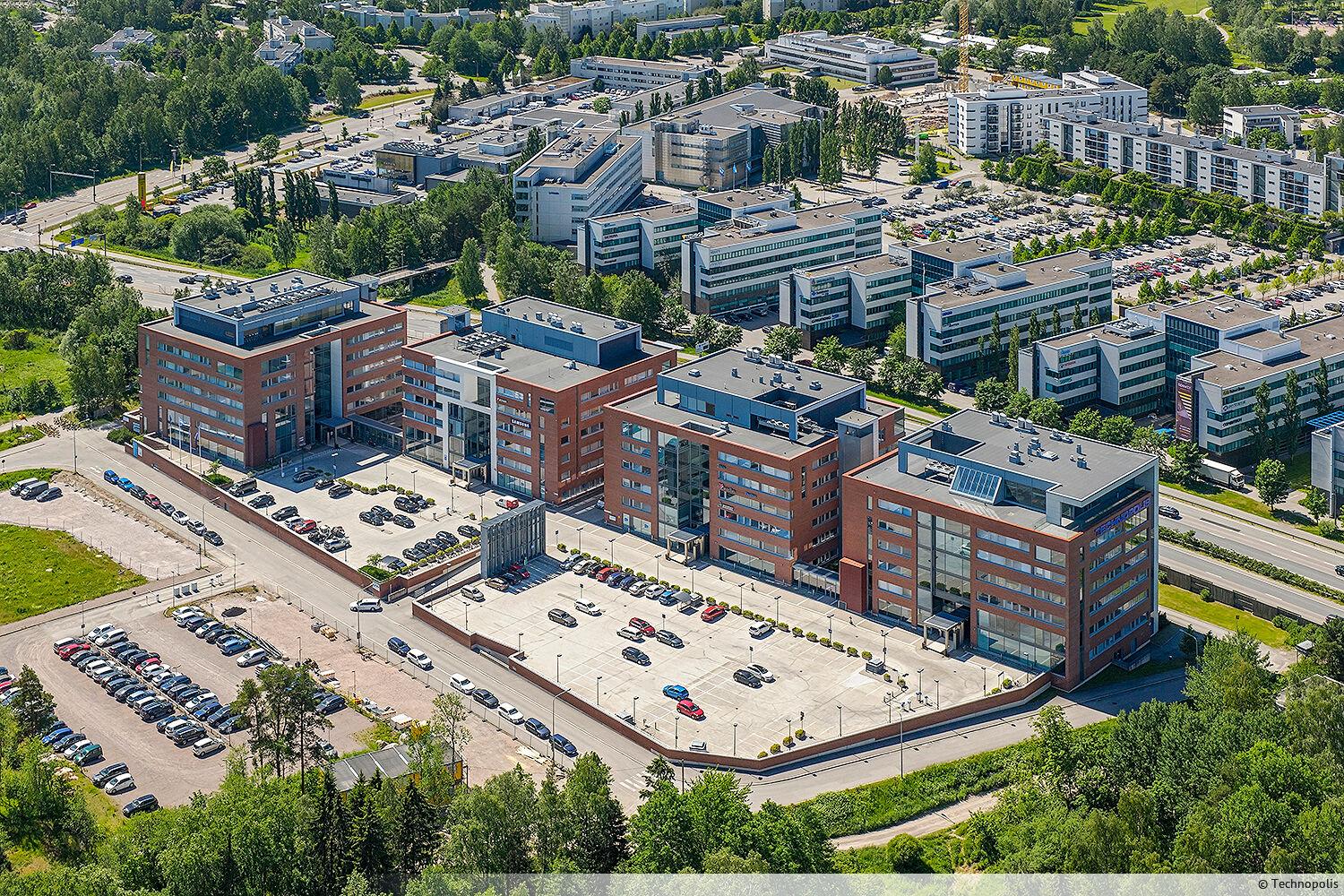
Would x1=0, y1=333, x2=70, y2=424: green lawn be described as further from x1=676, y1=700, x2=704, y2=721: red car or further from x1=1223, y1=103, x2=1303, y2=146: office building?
x1=1223, y1=103, x2=1303, y2=146: office building

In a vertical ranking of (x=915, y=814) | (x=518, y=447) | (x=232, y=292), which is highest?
(x=232, y=292)

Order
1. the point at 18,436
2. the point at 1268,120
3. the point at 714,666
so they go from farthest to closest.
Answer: the point at 1268,120, the point at 18,436, the point at 714,666

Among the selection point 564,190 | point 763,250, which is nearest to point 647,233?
point 763,250

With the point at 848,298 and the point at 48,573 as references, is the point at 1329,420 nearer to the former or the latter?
the point at 848,298

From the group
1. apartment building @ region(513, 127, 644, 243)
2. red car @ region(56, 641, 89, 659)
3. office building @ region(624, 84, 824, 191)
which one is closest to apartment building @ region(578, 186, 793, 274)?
apartment building @ region(513, 127, 644, 243)

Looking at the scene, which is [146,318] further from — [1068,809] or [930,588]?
[1068,809]

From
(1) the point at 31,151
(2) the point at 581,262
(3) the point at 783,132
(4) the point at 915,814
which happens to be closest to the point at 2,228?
(1) the point at 31,151
